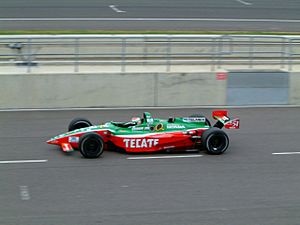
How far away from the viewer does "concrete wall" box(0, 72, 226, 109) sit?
1788 centimetres

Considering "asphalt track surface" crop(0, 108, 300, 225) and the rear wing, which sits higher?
the rear wing

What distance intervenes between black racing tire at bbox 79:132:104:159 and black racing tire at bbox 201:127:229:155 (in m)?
2.17

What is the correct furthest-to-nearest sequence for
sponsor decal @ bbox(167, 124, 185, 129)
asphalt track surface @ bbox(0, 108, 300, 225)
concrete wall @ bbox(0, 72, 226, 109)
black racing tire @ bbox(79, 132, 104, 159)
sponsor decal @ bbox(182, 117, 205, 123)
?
1. concrete wall @ bbox(0, 72, 226, 109)
2. sponsor decal @ bbox(182, 117, 205, 123)
3. sponsor decal @ bbox(167, 124, 185, 129)
4. black racing tire @ bbox(79, 132, 104, 159)
5. asphalt track surface @ bbox(0, 108, 300, 225)

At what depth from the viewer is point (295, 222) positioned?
967 centimetres

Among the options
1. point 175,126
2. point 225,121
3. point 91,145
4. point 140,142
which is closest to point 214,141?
point 225,121

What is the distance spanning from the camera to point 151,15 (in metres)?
31.0

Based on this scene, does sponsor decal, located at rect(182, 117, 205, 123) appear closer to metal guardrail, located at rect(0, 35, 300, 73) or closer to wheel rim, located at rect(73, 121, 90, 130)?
wheel rim, located at rect(73, 121, 90, 130)

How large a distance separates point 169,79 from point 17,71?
14.4 ft

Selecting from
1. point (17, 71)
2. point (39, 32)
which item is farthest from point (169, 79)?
point (39, 32)

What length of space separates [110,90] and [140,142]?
544 centimetres

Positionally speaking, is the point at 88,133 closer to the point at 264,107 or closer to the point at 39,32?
the point at 264,107

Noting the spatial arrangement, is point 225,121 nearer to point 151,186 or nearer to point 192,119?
point 192,119

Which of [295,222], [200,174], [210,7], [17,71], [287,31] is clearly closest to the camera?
[295,222]

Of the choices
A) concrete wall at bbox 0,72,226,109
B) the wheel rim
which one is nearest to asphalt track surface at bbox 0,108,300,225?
the wheel rim
